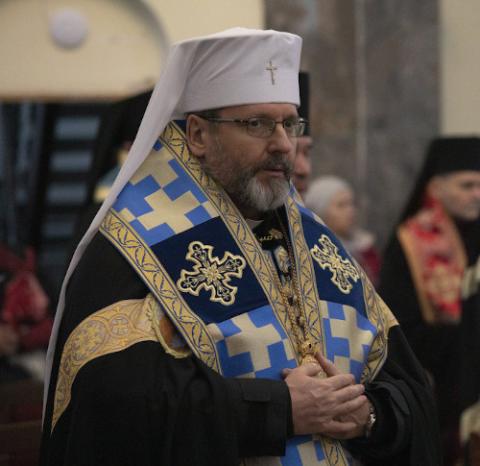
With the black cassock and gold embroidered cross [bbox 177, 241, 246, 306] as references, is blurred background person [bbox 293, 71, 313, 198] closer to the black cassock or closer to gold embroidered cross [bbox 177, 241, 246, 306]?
gold embroidered cross [bbox 177, 241, 246, 306]

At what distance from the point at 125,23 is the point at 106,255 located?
18.1 feet

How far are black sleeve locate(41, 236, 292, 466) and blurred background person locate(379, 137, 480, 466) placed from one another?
11.6ft

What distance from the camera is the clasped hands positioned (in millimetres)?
3416

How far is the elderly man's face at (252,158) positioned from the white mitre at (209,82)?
5 cm

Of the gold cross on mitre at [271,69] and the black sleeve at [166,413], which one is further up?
the gold cross on mitre at [271,69]

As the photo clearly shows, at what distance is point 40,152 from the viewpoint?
40.9ft

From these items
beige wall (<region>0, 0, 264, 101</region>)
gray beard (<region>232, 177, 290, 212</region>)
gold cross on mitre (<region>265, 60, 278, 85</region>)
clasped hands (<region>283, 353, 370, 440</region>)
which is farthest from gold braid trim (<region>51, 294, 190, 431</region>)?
beige wall (<region>0, 0, 264, 101</region>)

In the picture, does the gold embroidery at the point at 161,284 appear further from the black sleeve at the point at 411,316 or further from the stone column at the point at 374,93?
the stone column at the point at 374,93

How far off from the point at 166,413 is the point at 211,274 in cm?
47

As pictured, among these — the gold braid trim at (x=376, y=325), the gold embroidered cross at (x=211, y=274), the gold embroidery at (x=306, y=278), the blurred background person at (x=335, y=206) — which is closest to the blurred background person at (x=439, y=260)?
the blurred background person at (x=335, y=206)

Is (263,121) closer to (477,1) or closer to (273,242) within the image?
(273,242)

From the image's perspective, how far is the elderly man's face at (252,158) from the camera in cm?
359

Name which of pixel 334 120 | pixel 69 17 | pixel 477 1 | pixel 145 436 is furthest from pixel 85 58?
pixel 145 436

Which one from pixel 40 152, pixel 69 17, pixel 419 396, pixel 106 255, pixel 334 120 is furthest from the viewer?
pixel 40 152
